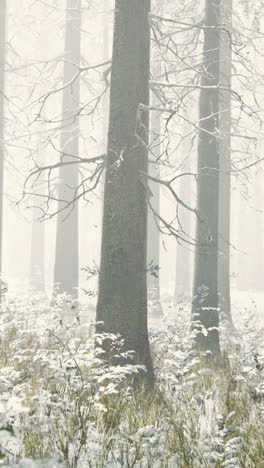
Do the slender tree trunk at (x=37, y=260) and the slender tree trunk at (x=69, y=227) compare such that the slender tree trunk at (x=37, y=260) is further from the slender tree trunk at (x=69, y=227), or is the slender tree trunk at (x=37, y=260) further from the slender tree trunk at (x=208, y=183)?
the slender tree trunk at (x=208, y=183)

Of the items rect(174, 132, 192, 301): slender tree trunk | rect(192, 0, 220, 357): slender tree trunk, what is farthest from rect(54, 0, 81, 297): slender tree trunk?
rect(192, 0, 220, 357): slender tree trunk

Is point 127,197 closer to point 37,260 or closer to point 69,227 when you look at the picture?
point 69,227

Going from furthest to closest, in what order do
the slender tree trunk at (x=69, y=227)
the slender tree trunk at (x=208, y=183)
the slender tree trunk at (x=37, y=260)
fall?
1. the slender tree trunk at (x=37, y=260)
2. the slender tree trunk at (x=69, y=227)
3. the slender tree trunk at (x=208, y=183)

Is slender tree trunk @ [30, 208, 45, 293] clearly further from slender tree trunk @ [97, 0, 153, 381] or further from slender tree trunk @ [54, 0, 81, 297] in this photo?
slender tree trunk @ [97, 0, 153, 381]

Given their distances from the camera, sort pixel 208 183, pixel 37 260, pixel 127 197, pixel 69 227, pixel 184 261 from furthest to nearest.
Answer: pixel 37 260 → pixel 184 261 → pixel 69 227 → pixel 208 183 → pixel 127 197

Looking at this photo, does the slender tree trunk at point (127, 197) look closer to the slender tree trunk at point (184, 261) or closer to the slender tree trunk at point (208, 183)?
the slender tree trunk at point (208, 183)

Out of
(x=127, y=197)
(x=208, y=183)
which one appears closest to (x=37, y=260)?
(x=208, y=183)

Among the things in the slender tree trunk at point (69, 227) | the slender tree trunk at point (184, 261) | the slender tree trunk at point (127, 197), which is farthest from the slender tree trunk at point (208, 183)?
the slender tree trunk at point (184, 261)

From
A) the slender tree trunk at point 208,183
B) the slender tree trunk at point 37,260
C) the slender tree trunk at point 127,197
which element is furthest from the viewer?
the slender tree trunk at point 37,260

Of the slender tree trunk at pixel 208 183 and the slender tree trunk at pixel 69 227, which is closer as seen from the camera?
the slender tree trunk at pixel 208 183

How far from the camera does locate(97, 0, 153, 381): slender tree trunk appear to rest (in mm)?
6418

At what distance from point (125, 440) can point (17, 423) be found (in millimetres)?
874

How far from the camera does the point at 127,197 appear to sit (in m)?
6.45

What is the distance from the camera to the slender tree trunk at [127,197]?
253 inches
